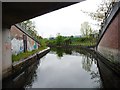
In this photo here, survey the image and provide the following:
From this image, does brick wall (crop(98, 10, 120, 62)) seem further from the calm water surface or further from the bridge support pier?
the bridge support pier

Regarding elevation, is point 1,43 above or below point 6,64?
above

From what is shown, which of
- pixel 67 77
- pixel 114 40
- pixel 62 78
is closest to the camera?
pixel 62 78

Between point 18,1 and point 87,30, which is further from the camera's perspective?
point 87,30

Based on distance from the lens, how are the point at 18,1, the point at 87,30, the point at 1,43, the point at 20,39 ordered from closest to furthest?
the point at 18,1, the point at 1,43, the point at 20,39, the point at 87,30

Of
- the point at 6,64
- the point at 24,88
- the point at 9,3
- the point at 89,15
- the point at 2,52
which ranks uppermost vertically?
the point at 89,15

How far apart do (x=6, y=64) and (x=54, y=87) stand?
3.49 m

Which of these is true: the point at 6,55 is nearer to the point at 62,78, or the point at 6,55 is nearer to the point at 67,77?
the point at 62,78

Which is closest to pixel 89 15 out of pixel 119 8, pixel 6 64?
pixel 119 8

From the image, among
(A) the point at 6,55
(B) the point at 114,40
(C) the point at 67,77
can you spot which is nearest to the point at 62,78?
(C) the point at 67,77

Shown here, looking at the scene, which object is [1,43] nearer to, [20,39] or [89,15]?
[20,39]

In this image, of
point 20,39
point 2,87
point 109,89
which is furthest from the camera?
point 20,39

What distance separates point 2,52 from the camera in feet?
32.3

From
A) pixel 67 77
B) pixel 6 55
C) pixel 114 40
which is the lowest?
pixel 67 77

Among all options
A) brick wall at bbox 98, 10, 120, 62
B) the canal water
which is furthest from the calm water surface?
brick wall at bbox 98, 10, 120, 62
